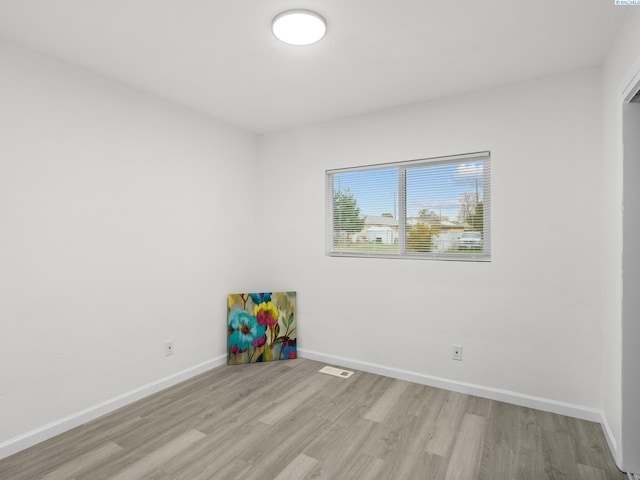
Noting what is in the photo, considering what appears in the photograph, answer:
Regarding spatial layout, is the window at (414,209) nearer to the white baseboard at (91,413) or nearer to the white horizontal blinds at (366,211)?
the white horizontal blinds at (366,211)

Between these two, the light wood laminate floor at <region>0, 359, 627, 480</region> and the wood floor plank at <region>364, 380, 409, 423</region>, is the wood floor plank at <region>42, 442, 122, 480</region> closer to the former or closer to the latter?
the light wood laminate floor at <region>0, 359, 627, 480</region>

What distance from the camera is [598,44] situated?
2.28 metres

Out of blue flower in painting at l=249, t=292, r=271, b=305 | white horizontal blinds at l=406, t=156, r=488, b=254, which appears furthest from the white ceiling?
blue flower in painting at l=249, t=292, r=271, b=305

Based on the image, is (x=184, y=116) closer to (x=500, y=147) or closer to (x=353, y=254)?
(x=353, y=254)

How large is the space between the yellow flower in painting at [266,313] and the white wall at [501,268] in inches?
17.3

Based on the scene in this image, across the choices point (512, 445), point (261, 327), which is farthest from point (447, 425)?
point (261, 327)

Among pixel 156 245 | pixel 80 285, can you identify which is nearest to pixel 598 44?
pixel 156 245

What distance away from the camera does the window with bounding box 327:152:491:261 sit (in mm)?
3115

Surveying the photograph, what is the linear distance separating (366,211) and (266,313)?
5.00 ft

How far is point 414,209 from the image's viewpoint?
344cm

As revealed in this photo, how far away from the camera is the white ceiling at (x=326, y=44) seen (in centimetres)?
193

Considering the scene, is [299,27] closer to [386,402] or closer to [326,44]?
[326,44]

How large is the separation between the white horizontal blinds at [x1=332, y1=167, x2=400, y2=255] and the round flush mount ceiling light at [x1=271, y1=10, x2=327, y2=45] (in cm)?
167

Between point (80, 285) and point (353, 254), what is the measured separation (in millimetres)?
2392
